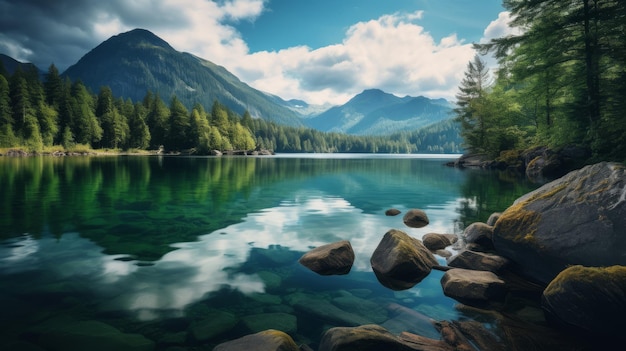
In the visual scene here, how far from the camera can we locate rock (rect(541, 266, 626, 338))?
5.78 metres

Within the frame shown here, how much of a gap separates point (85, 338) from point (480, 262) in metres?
9.74

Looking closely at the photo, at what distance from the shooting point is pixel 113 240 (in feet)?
39.8

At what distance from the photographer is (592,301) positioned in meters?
5.94

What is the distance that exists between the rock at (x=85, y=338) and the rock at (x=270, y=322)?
1750 mm

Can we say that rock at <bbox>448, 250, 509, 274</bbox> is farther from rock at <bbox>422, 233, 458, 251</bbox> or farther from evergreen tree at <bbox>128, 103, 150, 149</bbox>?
evergreen tree at <bbox>128, 103, 150, 149</bbox>

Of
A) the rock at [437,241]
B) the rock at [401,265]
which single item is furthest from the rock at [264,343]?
the rock at [437,241]

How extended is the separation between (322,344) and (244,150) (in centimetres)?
12702

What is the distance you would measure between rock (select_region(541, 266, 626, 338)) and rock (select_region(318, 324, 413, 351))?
3488 mm

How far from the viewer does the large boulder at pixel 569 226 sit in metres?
7.59

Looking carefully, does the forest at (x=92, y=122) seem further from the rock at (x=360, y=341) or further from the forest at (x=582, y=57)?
the rock at (x=360, y=341)

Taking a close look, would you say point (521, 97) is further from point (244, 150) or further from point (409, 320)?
point (244, 150)

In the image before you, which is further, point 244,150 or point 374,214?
point 244,150

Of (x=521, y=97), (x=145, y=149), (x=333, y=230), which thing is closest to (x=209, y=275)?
(x=333, y=230)

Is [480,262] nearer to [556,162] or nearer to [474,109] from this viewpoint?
[556,162]
